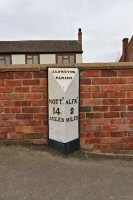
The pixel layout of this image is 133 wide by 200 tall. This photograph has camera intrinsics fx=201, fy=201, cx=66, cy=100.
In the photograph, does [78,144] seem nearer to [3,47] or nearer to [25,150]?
[25,150]

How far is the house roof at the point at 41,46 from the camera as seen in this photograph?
27312mm

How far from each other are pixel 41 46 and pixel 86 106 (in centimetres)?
2692

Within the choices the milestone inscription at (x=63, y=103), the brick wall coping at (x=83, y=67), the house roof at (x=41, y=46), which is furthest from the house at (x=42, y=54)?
the milestone inscription at (x=63, y=103)

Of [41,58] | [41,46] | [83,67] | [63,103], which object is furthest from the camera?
[41,46]

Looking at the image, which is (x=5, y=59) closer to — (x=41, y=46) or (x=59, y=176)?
(x=41, y=46)

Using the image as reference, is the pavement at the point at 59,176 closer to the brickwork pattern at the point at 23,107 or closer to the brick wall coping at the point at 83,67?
the brickwork pattern at the point at 23,107

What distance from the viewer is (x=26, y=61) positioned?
27484 mm

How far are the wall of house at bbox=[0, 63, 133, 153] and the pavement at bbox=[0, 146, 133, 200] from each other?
0.25 m

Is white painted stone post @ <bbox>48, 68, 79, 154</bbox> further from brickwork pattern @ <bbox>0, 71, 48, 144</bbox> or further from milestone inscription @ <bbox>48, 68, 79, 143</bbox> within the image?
brickwork pattern @ <bbox>0, 71, 48, 144</bbox>

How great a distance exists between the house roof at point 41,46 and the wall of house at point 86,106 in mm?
24589

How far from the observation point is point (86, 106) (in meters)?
3.08

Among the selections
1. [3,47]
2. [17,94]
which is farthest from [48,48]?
[17,94]

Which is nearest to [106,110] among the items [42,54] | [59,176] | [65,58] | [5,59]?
[59,176]

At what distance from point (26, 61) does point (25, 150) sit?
2567 centimetres
